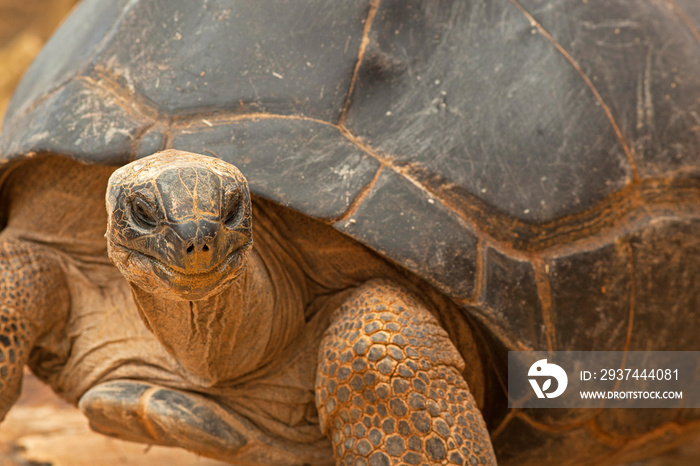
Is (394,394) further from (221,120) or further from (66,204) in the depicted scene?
(66,204)

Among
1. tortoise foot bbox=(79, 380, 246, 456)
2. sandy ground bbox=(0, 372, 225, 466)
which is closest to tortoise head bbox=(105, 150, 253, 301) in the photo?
tortoise foot bbox=(79, 380, 246, 456)

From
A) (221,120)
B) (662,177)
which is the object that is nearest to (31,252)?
(221,120)

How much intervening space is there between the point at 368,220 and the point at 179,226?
862 millimetres

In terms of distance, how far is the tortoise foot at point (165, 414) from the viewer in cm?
287

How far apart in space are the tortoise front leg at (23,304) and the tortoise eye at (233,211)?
1308mm

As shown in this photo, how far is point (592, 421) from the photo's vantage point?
3285 mm

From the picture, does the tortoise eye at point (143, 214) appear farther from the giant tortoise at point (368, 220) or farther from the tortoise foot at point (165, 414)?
the tortoise foot at point (165, 414)

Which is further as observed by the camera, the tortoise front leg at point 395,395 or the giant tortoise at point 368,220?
the giant tortoise at point 368,220

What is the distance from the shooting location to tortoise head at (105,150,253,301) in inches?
78.5

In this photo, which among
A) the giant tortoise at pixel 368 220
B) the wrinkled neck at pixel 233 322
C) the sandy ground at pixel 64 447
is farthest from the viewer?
the sandy ground at pixel 64 447

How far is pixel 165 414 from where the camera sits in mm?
2861

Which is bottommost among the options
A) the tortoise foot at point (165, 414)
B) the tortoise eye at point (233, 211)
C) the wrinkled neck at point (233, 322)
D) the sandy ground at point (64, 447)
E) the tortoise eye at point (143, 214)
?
the sandy ground at point (64, 447)

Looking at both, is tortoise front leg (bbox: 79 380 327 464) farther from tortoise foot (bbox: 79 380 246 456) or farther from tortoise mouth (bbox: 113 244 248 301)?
tortoise mouth (bbox: 113 244 248 301)

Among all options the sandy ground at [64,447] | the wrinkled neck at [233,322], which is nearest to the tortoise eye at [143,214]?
the wrinkled neck at [233,322]
